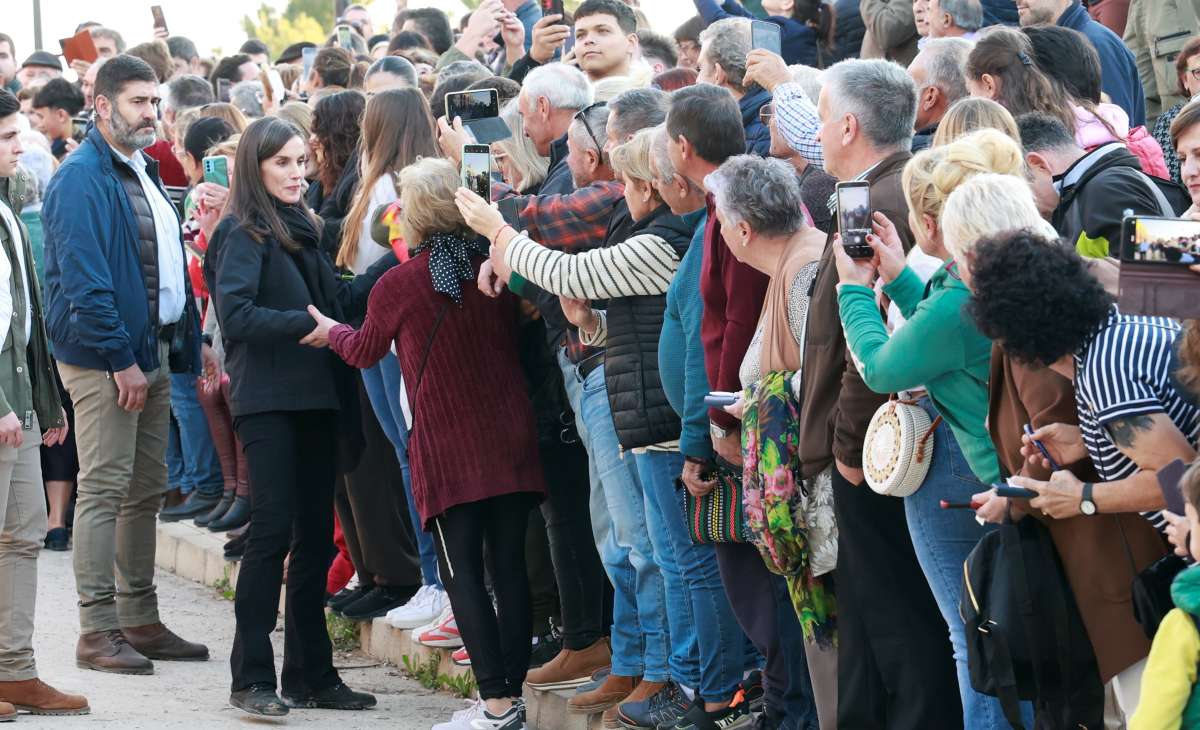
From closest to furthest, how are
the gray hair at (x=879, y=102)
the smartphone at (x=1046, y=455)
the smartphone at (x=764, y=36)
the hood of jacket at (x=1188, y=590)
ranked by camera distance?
1. the hood of jacket at (x=1188, y=590)
2. the smartphone at (x=1046, y=455)
3. the gray hair at (x=879, y=102)
4. the smartphone at (x=764, y=36)

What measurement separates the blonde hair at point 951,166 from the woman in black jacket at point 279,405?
3.04m

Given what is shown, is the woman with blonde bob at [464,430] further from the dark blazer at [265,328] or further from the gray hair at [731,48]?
the gray hair at [731,48]

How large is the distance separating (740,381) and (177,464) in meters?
6.38

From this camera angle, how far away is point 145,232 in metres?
7.12

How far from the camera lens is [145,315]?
23.1ft

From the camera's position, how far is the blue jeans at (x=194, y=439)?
31.8 feet

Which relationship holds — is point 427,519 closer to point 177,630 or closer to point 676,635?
point 676,635

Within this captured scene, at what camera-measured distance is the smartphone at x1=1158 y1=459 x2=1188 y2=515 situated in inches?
122

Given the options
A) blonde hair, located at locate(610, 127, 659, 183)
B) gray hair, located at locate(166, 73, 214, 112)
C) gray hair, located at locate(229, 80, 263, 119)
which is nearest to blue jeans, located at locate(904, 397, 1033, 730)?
blonde hair, located at locate(610, 127, 659, 183)

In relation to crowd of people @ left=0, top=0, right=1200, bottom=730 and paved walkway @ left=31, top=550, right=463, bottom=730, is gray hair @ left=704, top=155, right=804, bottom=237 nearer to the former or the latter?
crowd of people @ left=0, top=0, right=1200, bottom=730

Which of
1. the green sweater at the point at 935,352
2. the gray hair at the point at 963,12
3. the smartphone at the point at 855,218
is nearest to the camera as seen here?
the green sweater at the point at 935,352

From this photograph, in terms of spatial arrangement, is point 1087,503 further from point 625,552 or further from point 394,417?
point 394,417

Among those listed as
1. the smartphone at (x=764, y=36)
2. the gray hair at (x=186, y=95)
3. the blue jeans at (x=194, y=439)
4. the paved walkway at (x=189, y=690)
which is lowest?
the paved walkway at (x=189, y=690)

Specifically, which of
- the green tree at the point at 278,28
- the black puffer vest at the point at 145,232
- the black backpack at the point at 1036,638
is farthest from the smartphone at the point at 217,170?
the green tree at the point at 278,28
